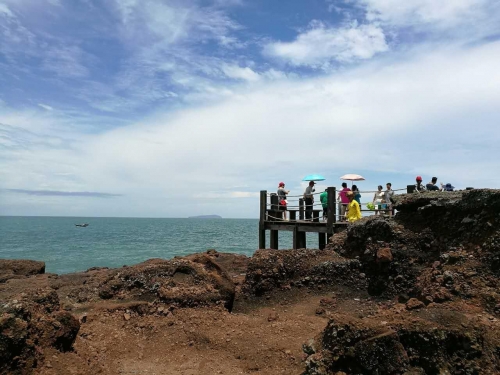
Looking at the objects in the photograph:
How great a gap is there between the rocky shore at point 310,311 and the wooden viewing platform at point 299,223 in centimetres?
412

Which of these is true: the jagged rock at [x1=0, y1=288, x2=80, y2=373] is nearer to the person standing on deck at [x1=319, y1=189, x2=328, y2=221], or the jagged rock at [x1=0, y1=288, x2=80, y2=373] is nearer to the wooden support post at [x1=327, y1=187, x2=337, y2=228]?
the wooden support post at [x1=327, y1=187, x2=337, y2=228]

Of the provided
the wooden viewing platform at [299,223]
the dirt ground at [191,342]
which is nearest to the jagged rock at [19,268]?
the wooden viewing platform at [299,223]

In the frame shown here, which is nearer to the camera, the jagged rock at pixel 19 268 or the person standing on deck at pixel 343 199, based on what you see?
the person standing on deck at pixel 343 199

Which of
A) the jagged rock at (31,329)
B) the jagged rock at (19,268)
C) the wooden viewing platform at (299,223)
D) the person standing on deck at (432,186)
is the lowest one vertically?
the jagged rock at (19,268)

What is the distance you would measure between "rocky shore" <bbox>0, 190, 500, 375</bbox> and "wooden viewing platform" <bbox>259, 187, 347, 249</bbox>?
4117mm

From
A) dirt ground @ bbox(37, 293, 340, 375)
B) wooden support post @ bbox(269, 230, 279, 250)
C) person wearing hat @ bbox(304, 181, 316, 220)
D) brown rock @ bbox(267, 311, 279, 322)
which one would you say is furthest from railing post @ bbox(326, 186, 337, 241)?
brown rock @ bbox(267, 311, 279, 322)

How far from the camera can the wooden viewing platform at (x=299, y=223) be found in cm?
1511

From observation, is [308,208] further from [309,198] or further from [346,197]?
[346,197]

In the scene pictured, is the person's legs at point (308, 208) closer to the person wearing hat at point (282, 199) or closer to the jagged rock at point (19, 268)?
the person wearing hat at point (282, 199)

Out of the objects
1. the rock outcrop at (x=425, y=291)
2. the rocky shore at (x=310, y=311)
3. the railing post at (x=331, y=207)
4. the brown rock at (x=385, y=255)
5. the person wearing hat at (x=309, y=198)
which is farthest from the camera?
the person wearing hat at (x=309, y=198)

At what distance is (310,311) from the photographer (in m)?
9.23

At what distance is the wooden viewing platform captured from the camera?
15.1 metres

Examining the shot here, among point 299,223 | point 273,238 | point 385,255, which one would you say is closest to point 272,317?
point 385,255

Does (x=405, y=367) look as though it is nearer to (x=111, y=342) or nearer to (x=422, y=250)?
(x=422, y=250)
